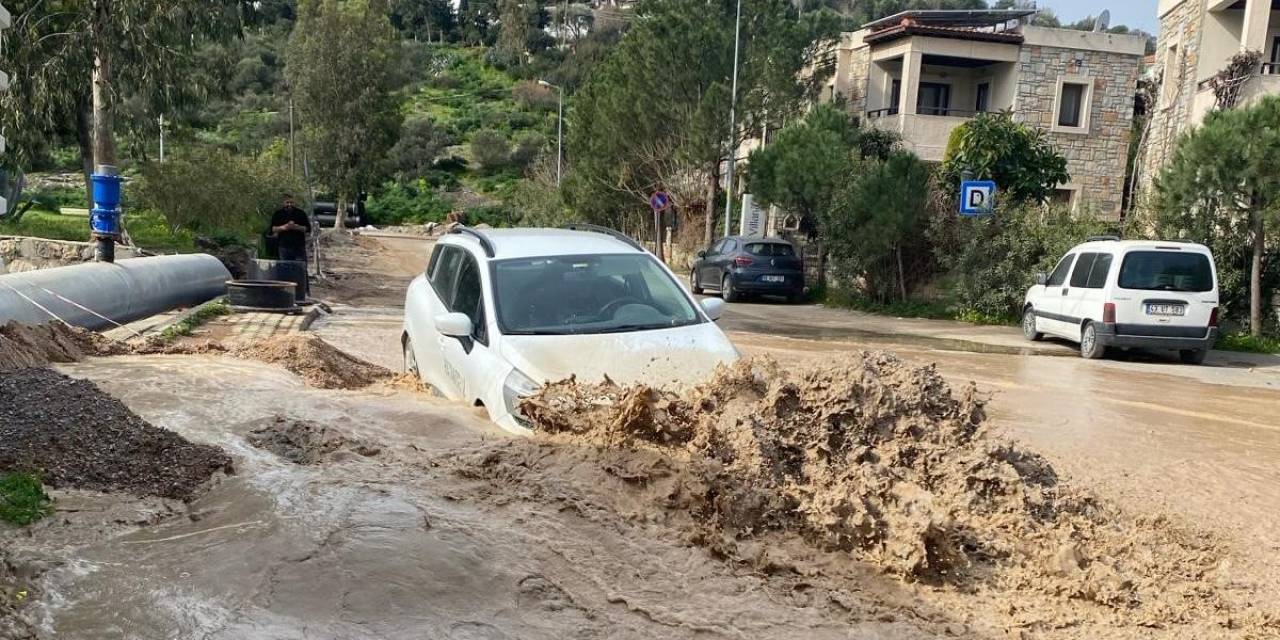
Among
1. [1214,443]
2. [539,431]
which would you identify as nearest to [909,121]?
[1214,443]

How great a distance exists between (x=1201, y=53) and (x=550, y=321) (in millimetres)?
23132

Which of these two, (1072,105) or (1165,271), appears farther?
(1072,105)

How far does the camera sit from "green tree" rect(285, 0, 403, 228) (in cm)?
4659

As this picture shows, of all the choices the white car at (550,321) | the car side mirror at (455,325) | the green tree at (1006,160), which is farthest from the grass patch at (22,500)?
the green tree at (1006,160)

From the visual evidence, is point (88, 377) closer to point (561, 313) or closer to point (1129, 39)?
point (561, 313)

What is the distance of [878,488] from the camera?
4582 mm

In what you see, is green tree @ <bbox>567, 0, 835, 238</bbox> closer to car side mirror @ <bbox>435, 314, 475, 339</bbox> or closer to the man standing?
the man standing

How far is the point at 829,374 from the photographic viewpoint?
519 cm

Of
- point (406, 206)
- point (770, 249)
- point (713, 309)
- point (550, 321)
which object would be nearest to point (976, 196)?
point (770, 249)

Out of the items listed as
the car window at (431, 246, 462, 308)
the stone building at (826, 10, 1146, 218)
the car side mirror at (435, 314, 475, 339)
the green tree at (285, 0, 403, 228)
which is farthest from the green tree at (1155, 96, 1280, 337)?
the green tree at (285, 0, 403, 228)

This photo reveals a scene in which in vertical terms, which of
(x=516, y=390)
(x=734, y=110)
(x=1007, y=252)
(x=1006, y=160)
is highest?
(x=734, y=110)

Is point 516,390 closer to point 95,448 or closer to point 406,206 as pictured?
point 95,448

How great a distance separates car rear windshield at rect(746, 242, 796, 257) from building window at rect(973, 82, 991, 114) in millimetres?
11856

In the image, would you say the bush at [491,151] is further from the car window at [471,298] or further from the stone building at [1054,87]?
the car window at [471,298]
